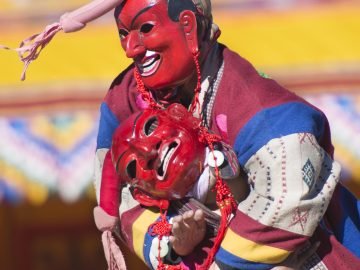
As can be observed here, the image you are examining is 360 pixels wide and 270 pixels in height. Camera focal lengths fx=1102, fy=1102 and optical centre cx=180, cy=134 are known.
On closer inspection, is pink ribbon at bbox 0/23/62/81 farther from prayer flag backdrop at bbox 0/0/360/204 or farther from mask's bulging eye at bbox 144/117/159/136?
prayer flag backdrop at bbox 0/0/360/204

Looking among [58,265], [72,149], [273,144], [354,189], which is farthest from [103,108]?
[58,265]

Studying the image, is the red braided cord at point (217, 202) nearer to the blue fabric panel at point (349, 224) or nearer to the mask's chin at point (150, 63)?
the mask's chin at point (150, 63)

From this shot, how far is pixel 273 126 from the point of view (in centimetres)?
188

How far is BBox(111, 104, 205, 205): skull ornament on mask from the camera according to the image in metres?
1.94

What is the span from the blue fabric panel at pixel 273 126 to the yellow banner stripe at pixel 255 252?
0.45 ft

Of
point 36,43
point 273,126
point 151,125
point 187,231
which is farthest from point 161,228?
point 36,43

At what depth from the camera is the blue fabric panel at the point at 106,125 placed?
212 centimetres

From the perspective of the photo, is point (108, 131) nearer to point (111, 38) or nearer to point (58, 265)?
point (111, 38)

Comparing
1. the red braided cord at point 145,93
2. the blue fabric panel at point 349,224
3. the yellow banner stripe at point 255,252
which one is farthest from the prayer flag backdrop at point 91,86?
the yellow banner stripe at point 255,252

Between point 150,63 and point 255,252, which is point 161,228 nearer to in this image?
point 255,252

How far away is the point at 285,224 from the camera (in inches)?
74.1

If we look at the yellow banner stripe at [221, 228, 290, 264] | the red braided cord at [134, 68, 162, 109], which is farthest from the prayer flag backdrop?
the yellow banner stripe at [221, 228, 290, 264]

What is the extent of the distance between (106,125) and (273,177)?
0.39 m

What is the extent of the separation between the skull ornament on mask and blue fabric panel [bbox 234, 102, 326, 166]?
0.09 m
